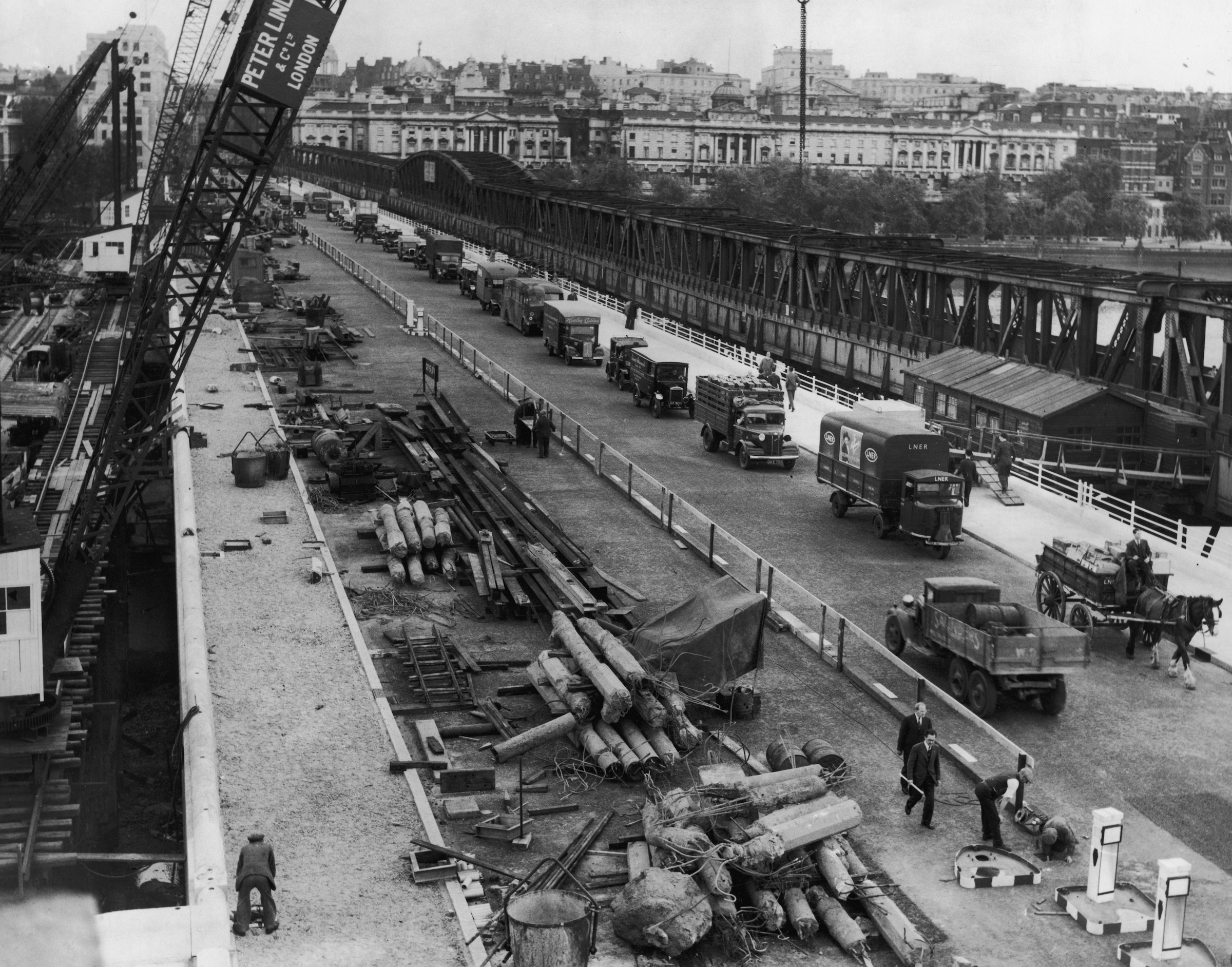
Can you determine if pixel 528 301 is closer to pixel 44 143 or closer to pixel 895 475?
pixel 895 475

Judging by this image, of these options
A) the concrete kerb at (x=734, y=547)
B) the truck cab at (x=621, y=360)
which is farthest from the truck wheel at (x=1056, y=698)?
the truck cab at (x=621, y=360)

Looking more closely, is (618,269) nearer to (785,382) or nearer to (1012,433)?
(785,382)

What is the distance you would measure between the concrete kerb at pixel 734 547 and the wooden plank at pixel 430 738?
7704 mm

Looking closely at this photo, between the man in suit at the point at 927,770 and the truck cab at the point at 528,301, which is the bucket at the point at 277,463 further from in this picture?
the truck cab at the point at 528,301

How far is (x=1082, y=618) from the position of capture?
2967 cm

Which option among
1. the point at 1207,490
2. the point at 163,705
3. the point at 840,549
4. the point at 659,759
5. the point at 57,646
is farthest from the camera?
the point at 1207,490

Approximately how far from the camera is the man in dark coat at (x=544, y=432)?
45.6m

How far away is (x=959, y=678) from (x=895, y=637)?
92.2 inches


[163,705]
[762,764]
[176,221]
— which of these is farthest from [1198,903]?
[176,221]

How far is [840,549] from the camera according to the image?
36625 millimetres

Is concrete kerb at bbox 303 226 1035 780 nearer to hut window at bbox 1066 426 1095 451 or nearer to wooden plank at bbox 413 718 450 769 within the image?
wooden plank at bbox 413 718 450 769

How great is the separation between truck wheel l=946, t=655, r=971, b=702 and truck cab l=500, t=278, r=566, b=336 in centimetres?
4493

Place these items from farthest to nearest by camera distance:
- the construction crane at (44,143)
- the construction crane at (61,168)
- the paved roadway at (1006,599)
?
the construction crane at (61,168) < the construction crane at (44,143) < the paved roadway at (1006,599)

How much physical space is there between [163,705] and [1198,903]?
22305mm
